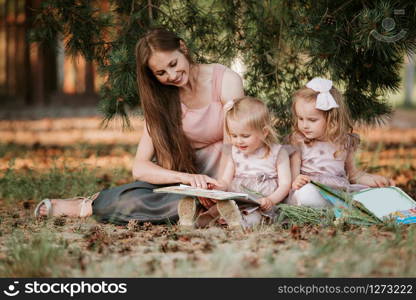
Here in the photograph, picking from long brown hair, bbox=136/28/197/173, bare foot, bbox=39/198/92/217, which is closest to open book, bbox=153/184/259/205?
long brown hair, bbox=136/28/197/173

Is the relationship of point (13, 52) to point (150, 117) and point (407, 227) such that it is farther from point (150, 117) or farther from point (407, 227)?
point (407, 227)

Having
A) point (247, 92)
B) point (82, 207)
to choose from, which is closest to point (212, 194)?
point (82, 207)

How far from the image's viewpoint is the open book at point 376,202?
11.8ft

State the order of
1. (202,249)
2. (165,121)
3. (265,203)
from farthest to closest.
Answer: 1. (165,121)
2. (265,203)
3. (202,249)

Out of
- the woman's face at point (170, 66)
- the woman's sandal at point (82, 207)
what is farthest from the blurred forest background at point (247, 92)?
the woman's face at point (170, 66)

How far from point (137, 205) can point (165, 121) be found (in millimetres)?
554

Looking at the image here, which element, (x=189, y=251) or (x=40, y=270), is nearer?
(x=40, y=270)

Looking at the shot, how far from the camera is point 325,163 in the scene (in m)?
3.95

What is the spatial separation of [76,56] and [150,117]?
0.79 m

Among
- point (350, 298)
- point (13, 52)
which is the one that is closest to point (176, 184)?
point (350, 298)

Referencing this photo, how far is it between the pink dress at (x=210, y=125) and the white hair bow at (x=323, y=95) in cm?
59

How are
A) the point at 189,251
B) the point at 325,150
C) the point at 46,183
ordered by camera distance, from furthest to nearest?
the point at 46,183, the point at 325,150, the point at 189,251

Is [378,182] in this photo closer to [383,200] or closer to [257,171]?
[383,200]

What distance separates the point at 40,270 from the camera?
266cm
